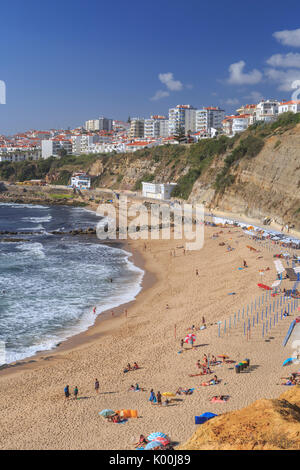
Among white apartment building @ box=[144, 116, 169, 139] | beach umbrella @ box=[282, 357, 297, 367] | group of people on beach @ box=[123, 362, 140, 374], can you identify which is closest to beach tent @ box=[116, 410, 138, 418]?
group of people on beach @ box=[123, 362, 140, 374]

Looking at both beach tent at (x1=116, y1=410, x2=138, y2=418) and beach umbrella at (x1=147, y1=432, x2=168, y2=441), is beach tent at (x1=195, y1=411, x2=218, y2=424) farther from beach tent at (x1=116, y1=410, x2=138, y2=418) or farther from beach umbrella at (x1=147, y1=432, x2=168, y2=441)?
beach tent at (x1=116, y1=410, x2=138, y2=418)

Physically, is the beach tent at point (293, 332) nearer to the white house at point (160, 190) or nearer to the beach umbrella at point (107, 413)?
the beach umbrella at point (107, 413)

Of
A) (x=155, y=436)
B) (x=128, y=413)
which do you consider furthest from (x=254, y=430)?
(x=128, y=413)

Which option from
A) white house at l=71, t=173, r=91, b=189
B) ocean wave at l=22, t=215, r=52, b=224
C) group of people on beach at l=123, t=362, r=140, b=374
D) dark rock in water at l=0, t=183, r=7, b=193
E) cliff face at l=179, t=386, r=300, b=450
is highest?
white house at l=71, t=173, r=91, b=189

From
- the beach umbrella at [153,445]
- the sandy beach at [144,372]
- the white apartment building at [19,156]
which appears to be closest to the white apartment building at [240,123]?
the sandy beach at [144,372]

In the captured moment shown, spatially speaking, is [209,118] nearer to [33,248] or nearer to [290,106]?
[290,106]

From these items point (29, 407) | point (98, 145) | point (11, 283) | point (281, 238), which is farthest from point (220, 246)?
point (98, 145)
